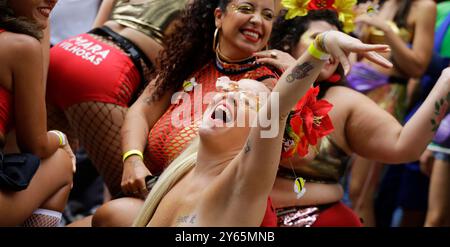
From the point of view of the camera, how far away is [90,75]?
11.9 ft

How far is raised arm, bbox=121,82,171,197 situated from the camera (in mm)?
3176

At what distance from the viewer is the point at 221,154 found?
2598 millimetres

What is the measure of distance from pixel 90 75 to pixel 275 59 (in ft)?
2.76

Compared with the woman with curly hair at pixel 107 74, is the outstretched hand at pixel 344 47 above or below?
above

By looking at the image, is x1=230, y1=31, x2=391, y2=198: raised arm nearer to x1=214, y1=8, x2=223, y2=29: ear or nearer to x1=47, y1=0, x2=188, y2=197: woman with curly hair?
x1=214, y1=8, x2=223, y2=29: ear

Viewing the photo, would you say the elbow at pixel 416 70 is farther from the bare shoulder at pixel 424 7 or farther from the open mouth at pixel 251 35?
the open mouth at pixel 251 35

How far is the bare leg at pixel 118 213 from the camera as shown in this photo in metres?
3.05

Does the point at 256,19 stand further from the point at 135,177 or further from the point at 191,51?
the point at 135,177

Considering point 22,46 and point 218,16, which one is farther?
point 218,16

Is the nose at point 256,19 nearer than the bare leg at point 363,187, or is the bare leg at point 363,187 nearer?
the nose at point 256,19

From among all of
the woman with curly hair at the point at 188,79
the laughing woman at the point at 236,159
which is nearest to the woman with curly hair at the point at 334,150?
the woman with curly hair at the point at 188,79

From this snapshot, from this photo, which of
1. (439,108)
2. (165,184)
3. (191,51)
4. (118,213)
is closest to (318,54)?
(165,184)
